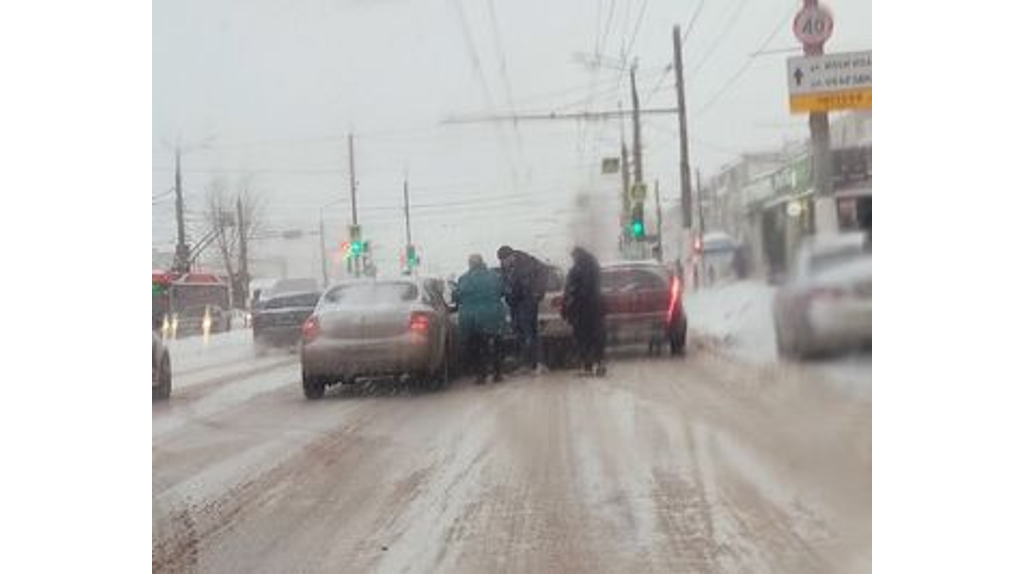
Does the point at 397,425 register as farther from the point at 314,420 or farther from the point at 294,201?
the point at 294,201

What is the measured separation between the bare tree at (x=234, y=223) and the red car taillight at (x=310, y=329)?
135 mm

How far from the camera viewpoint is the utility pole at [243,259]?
2.09 m

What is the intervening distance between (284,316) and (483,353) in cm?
38

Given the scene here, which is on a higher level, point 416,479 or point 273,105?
point 273,105

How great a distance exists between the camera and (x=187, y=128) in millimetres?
2094

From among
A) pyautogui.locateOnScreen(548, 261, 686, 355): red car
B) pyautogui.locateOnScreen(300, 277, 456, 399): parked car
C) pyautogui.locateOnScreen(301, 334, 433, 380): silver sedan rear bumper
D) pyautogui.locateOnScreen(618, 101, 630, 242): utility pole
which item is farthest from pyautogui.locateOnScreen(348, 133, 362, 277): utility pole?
pyautogui.locateOnScreen(618, 101, 630, 242): utility pole

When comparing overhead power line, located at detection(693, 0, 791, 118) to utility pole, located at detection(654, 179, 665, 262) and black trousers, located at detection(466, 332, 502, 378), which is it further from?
black trousers, located at detection(466, 332, 502, 378)

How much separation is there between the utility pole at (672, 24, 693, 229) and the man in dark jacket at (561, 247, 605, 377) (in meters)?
0.19

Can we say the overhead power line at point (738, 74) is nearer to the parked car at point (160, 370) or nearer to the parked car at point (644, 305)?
the parked car at point (644, 305)

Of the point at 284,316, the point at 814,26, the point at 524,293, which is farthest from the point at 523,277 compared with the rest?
the point at 814,26

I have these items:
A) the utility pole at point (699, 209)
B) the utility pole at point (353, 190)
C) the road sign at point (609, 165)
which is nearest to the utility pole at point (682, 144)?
the utility pole at point (699, 209)
